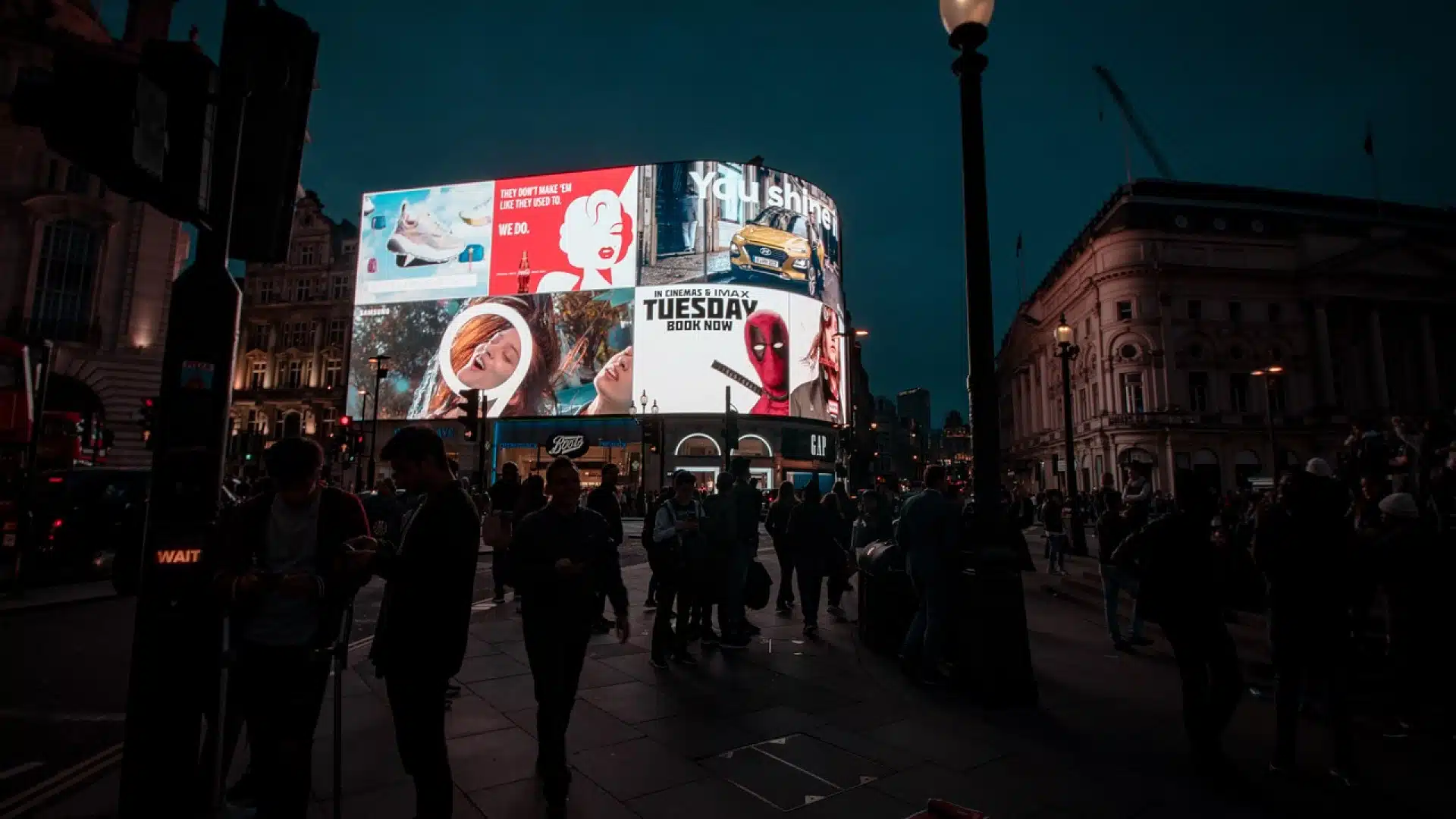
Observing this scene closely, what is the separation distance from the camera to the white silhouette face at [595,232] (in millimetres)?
43719

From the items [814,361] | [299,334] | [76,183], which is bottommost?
[814,361]

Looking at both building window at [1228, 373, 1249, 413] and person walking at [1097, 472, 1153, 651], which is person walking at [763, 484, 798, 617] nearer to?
person walking at [1097, 472, 1153, 651]

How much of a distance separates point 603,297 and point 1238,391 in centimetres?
4711

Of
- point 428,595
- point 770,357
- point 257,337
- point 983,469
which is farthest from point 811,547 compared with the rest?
point 257,337

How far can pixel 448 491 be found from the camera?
3.30 metres

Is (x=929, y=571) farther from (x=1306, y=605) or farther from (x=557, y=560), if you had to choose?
(x=557, y=560)

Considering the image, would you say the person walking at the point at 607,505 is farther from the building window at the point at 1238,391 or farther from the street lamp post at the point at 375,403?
the building window at the point at 1238,391

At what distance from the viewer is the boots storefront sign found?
43.6 m

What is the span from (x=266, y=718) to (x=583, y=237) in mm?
43499

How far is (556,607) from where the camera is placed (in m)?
3.86

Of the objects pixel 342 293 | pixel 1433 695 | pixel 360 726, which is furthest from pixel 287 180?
pixel 342 293

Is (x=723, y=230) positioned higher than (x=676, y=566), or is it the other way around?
(x=723, y=230)

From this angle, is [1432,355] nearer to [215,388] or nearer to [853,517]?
[853,517]

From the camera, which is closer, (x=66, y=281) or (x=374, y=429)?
(x=374, y=429)
